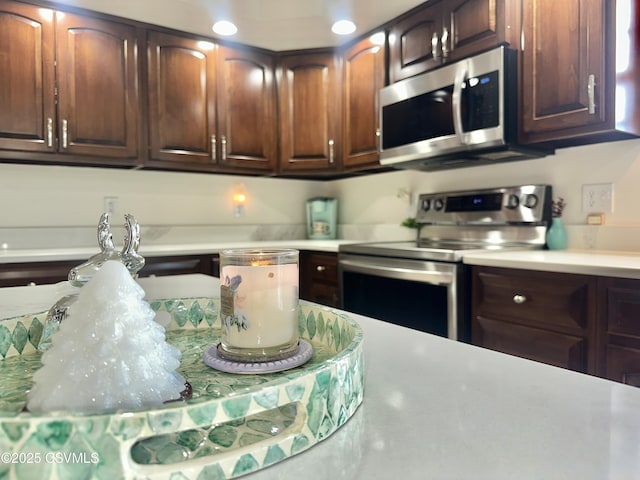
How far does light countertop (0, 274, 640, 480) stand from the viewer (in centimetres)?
33

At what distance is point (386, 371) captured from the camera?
22.0 inches

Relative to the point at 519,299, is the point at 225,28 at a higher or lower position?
higher

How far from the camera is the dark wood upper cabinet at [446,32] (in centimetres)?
200

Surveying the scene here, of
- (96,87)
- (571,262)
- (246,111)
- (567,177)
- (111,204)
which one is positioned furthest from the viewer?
(246,111)

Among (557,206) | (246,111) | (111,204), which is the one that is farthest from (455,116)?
(111,204)

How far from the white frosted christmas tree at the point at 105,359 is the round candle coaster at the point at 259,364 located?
101mm

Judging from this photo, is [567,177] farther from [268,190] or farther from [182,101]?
[182,101]

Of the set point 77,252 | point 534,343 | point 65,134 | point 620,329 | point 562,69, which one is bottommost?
point 534,343

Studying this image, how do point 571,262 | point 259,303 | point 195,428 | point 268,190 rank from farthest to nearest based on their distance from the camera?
point 268,190, point 571,262, point 259,303, point 195,428

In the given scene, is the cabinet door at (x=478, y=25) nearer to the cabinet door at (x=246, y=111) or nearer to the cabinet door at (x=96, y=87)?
the cabinet door at (x=246, y=111)

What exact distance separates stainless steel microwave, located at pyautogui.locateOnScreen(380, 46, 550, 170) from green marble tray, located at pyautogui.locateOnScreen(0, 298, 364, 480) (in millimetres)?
1754

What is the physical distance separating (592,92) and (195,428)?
1.95 meters

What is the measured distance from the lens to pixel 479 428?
40 centimetres

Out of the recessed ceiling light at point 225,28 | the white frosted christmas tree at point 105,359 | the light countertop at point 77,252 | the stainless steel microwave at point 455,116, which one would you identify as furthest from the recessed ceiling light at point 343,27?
the white frosted christmas tree at point 105,359
